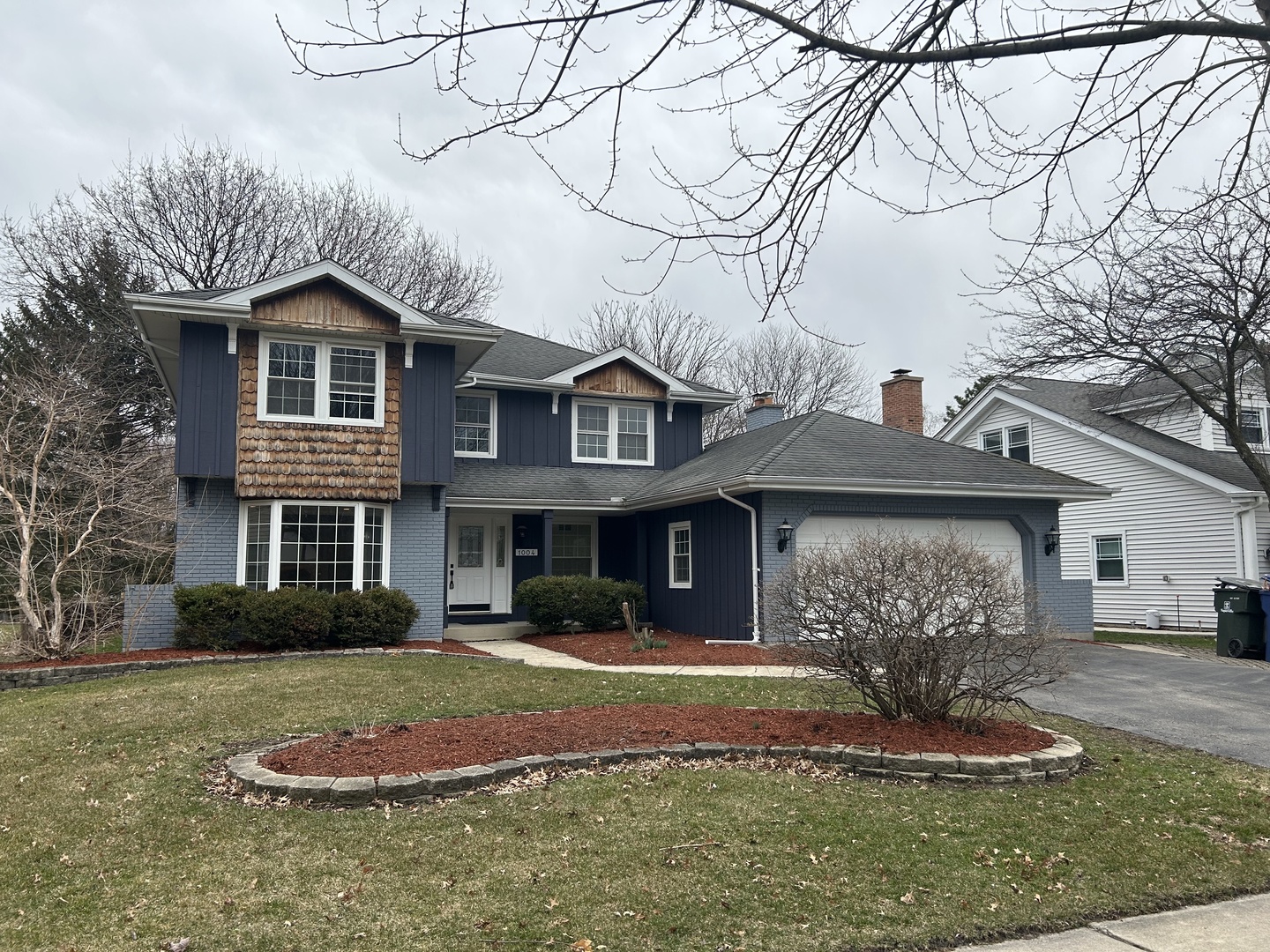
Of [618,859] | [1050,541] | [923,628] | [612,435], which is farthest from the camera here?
[612,435]

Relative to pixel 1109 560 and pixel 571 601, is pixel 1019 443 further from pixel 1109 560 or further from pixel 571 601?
pixel 571 601

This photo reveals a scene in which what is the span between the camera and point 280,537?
1370 cm

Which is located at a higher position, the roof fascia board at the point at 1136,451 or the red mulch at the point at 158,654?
the roof fascia board at the point at 1136,451

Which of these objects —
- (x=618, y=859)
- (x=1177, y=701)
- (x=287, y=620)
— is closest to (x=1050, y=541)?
(x=1177, y=701)

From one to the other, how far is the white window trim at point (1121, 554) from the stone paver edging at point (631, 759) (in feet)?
53.0

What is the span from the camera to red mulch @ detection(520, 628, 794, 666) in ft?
41.2

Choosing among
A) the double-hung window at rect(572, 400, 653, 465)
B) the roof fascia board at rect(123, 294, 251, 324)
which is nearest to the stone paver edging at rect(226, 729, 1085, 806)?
the roof fascia board at rect(123, 294, 251, 324)

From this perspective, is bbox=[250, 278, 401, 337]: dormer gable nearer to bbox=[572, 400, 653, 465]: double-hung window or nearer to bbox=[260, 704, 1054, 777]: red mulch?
bbox=[572, 400, 653, 465]: double-hung window

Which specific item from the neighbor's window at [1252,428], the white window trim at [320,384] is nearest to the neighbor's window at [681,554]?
the white window trim at [320,384]

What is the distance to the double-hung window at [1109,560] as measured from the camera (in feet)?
68.4

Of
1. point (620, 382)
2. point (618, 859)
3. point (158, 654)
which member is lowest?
point (618, 859)

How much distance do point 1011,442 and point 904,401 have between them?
4.29 m

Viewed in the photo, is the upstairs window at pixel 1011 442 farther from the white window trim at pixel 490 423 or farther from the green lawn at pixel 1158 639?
the white window trim at pixel 490 423

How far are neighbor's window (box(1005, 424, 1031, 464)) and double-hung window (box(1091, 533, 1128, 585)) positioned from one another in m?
2.77
